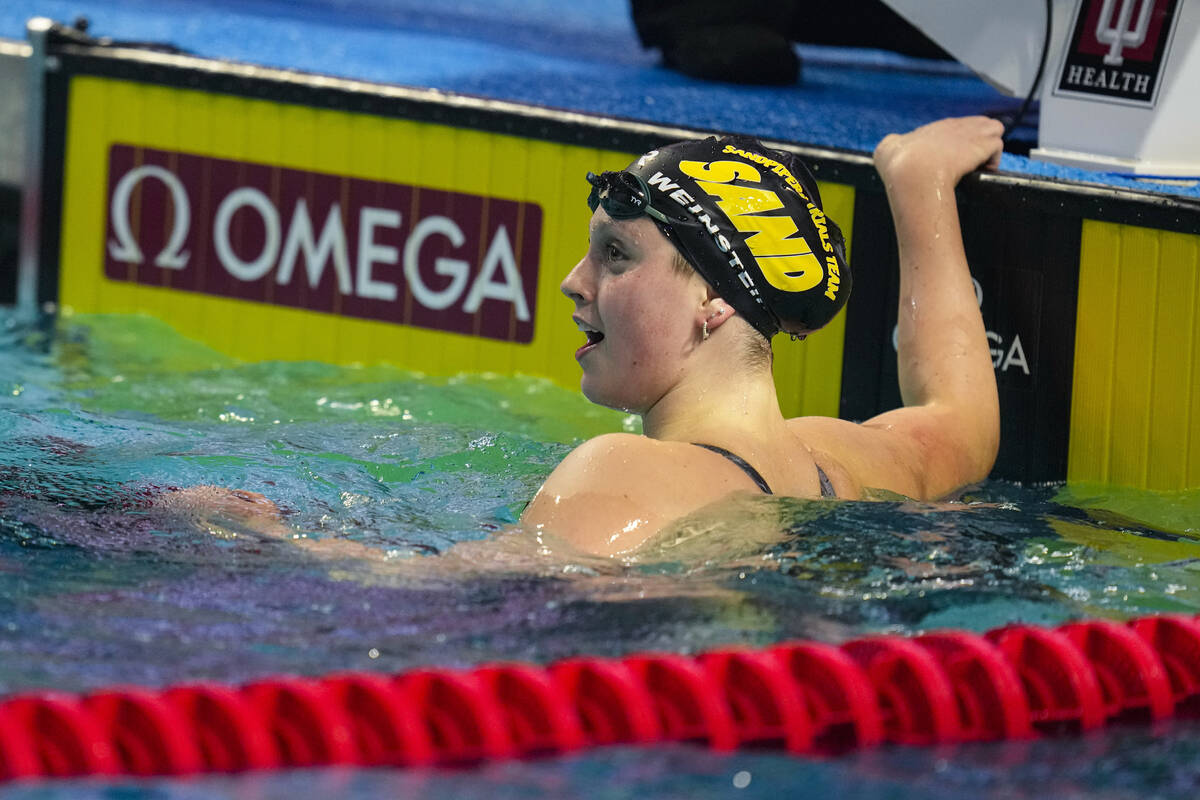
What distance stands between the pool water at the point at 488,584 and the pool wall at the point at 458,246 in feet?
1.28

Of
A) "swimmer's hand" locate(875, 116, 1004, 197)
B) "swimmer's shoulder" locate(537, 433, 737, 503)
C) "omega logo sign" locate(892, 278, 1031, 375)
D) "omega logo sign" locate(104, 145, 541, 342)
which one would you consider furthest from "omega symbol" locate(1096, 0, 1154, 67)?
"swimmer's shoulder" locate(537, 433, 737, 503)

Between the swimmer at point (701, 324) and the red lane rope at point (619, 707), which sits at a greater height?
the swimmer at point (701, 324)

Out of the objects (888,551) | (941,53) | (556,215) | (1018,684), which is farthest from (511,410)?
(941,53)

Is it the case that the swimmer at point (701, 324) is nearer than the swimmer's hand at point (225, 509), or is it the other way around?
the swimmer at point (701, 324)

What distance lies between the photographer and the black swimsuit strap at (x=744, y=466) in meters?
2.32

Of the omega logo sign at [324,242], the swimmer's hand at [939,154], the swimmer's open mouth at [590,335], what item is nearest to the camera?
the swimmer's open mouth at [590,335]

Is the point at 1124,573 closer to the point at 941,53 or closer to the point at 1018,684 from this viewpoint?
the point at 1018,684

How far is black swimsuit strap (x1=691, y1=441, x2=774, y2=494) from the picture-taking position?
2.32m

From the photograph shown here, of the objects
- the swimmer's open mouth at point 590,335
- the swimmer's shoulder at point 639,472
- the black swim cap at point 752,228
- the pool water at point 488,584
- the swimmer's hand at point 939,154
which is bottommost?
the pool water at point 488,584

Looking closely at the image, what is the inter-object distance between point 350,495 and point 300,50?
2568 mm

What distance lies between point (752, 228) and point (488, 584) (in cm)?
76

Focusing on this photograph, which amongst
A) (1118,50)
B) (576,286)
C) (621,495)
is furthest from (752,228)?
(1118,50)

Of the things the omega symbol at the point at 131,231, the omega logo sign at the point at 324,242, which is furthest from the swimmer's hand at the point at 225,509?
the omega symbol at the point at 131,231

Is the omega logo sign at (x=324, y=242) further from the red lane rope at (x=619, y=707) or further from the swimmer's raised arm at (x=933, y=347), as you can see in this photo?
the red lane rope at (x=619, y=707)
